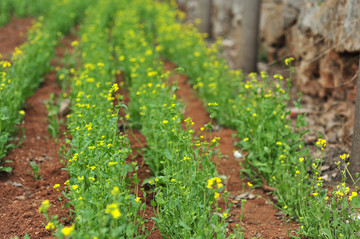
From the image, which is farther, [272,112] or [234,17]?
[234,17]

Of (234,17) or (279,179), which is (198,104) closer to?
(279,179)

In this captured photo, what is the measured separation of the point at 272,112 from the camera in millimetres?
5105

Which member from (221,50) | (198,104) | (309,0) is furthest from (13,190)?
(221,50)

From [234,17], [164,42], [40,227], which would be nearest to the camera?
[40,227]

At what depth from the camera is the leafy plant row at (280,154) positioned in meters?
3.72

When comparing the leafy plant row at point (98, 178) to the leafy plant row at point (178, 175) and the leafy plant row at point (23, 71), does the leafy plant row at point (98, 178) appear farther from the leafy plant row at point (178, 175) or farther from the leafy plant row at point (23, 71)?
the leafy plant row at point (23, 71)

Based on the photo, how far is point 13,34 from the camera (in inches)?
392

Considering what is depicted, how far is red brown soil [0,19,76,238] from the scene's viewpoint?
12.5ft

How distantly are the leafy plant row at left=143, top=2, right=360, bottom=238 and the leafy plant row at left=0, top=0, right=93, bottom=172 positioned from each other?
221 cm

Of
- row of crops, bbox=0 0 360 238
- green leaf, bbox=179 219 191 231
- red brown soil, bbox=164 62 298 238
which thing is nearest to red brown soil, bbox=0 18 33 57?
row of crops, bbox=0 0 360 238

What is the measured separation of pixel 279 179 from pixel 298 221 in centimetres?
48

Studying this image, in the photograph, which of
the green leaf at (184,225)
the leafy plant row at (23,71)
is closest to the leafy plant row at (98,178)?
the green leaf at (184,225)

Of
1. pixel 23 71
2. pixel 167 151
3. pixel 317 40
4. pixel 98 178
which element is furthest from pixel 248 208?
pixel 23 71

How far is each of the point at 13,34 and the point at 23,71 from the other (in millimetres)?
4223
